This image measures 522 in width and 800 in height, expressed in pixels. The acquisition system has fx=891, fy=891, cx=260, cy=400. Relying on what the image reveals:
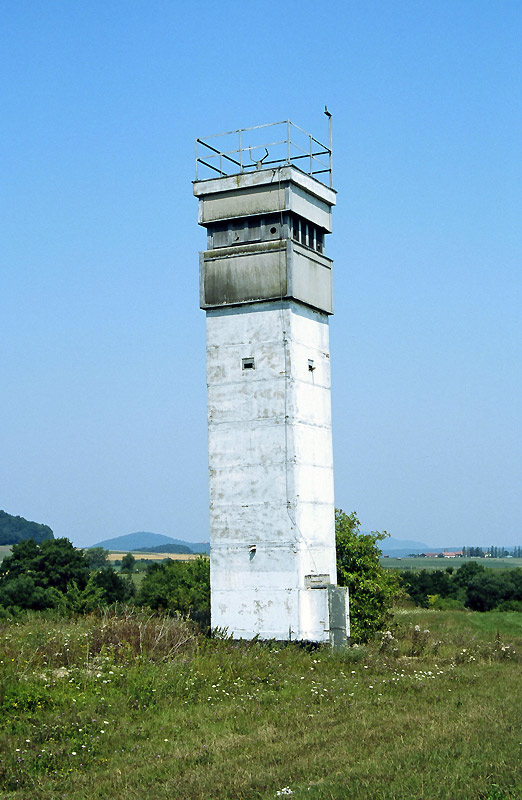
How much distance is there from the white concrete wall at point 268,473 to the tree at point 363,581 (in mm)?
6360

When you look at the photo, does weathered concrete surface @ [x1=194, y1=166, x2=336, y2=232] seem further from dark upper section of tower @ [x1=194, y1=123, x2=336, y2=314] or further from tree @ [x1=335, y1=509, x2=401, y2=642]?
tree @ [x1=335, y1=509, x2=401, y2=642]

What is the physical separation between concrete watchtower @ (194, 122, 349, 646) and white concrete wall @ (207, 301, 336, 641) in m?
0.04

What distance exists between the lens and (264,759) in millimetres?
15750

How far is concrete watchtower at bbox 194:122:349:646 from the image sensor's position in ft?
96.4

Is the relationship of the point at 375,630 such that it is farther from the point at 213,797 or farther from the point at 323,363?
the point at 213,797

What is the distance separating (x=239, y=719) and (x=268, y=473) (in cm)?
1152

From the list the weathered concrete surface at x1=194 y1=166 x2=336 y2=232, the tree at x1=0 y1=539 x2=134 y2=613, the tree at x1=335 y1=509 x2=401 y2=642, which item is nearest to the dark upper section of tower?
the weathered concrete surface at x1=194 y1=166 x2=336 y2=232

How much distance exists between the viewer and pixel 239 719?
63.0ft

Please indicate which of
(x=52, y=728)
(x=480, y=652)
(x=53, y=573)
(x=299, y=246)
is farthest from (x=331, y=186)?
(x=53, y=573)

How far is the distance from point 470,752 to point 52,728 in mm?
8009

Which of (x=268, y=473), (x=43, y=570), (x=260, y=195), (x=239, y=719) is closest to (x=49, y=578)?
(x=43, y=570)

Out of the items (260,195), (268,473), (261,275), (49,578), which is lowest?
(49,578)

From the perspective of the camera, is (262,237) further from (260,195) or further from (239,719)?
(239,719)

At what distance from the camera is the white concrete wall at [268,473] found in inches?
1152
